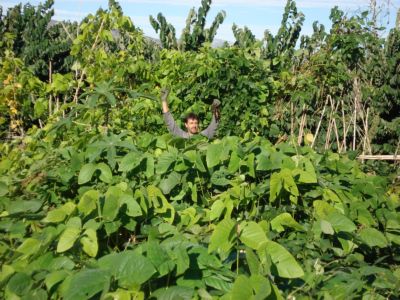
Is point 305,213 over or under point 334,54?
under

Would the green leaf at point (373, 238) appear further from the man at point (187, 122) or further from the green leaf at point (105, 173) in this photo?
the man at point (187, 122)

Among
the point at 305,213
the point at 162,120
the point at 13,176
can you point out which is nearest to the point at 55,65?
the point at 162,120

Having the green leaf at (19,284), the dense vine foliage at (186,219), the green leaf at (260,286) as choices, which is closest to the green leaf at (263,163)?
the dense vine foliage at (186,219)

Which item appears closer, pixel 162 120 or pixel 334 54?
pixel 162 120

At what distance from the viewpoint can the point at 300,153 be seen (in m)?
1.77

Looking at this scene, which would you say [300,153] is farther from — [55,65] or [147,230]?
[55,65]

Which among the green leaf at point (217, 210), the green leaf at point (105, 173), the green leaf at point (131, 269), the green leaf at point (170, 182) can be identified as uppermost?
the green leaf at point (105, 173)

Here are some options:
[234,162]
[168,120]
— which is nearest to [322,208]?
[234,162]

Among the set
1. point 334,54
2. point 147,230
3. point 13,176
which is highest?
point 334,54

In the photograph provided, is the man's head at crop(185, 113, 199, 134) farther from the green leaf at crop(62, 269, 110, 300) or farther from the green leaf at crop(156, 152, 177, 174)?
the green leaf at crop(62, 269, 110, 300)

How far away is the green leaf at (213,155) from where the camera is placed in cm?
155

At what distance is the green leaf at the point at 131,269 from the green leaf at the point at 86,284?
1.1 inches

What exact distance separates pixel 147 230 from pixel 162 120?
3.21 meters

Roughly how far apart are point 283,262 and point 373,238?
19.8 inches
